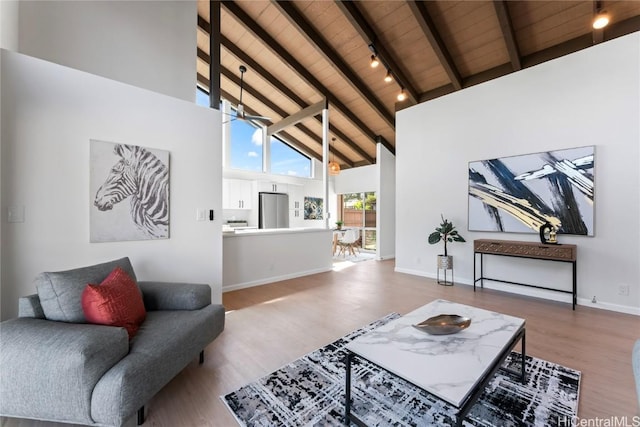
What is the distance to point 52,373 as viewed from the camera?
1.29 meters

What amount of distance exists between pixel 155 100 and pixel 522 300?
5.20m

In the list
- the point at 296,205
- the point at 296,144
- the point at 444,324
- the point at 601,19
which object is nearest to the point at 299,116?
the point at 296,144

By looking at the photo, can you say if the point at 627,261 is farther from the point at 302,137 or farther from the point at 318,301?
the point at 302,137

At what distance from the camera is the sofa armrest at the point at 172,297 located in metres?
2.18

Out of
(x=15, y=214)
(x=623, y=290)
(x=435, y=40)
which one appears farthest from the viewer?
(x=435, y=40)

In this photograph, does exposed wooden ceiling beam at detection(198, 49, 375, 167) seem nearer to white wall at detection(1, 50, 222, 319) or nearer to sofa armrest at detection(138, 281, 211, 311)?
white wall at detection(1, 50, 222, 319)

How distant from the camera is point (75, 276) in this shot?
180cm

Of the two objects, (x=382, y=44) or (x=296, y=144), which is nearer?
(x=382, y=44)

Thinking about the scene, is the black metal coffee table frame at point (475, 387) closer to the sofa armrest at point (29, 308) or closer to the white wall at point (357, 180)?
the sofa armrest at point (29, 308)

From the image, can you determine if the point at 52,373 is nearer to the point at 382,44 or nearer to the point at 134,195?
the point at 134,195

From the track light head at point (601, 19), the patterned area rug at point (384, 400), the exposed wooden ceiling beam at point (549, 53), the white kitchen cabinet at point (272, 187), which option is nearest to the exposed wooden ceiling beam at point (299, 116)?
the white kitchen cabinet at point (272, 187)

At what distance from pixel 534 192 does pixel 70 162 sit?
5.45m

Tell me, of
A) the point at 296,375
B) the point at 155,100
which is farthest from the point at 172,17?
the point at 296,375

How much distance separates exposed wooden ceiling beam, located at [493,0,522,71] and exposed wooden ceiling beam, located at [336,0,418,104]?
158cm
